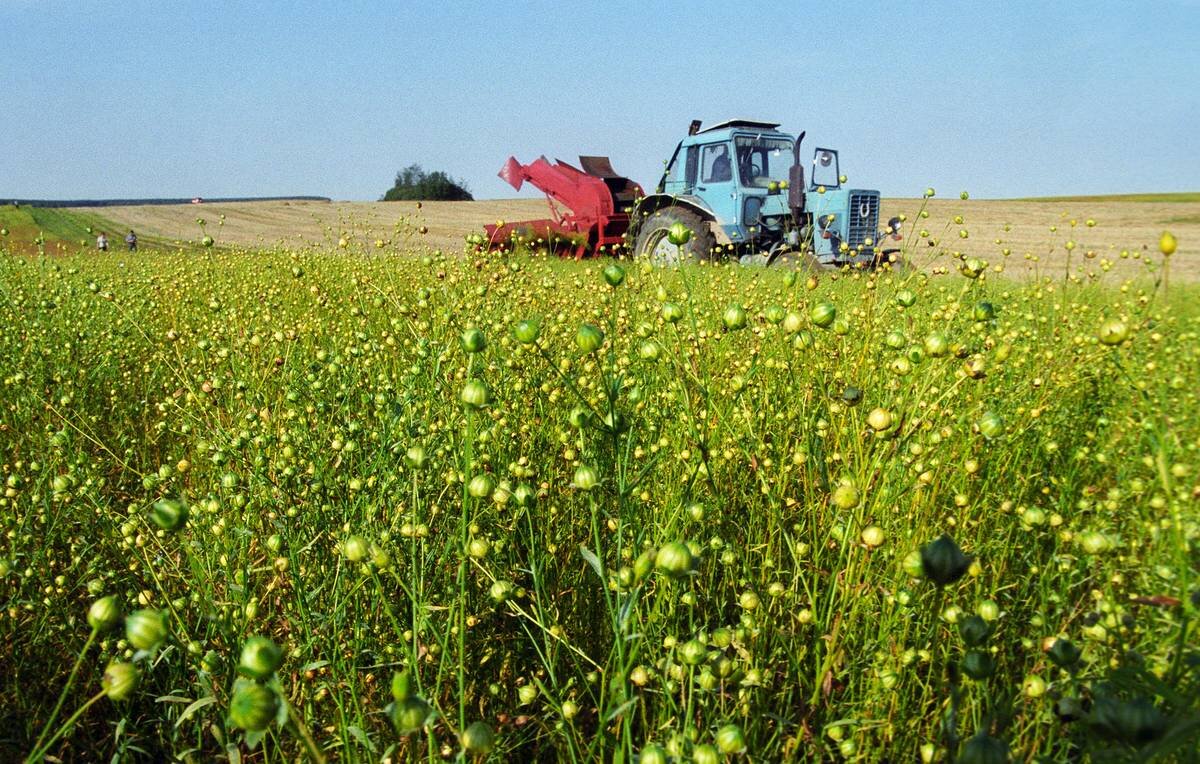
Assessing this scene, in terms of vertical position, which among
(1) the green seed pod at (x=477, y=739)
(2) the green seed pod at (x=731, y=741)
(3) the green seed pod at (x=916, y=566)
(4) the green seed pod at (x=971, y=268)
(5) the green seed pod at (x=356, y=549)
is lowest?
(2) the green seed pod at (x=731, y=741)

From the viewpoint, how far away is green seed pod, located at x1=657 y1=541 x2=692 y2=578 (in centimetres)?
88

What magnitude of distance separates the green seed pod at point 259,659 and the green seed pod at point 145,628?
4.2 inches

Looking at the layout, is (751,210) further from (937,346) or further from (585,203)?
(937,346)

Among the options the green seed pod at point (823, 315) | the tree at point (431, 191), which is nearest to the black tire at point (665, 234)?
the green seed pod at point (823, 315)

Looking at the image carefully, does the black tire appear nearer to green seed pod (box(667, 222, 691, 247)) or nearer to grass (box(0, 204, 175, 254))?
green seed pod (box(667, 222, 691, 247))

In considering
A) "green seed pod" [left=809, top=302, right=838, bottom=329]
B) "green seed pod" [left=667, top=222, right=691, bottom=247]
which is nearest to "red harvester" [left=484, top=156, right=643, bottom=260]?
"green seed pod" [left=667, top=222, right=691, bottom=247]

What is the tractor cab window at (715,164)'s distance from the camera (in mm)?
8854

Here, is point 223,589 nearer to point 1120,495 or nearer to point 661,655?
point 661,655

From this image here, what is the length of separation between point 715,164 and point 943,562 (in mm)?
8813

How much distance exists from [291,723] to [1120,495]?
1845 millimetres

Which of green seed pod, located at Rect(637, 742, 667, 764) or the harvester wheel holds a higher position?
the harvester wheel

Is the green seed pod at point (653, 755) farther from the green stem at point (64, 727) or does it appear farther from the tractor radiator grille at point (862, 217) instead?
the tractor radiator grille at point (862, 217)

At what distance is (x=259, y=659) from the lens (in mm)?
696

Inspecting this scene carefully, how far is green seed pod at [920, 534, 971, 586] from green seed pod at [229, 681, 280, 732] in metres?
0.69
